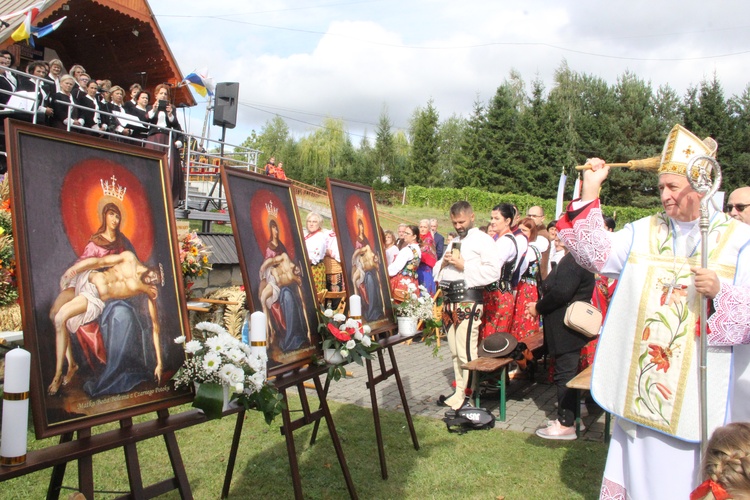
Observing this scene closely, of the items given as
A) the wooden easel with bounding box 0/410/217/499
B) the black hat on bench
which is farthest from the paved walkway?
the wooden easel with bounding box 0/410/217/499

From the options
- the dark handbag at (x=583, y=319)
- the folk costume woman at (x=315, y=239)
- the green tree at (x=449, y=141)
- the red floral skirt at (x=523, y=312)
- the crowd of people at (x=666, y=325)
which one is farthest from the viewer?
the green tree at (x=449, y=141)

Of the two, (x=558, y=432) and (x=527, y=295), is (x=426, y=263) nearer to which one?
(x=527, y=295)

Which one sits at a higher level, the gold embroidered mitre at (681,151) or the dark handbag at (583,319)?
the gold embroidered mitre at (681,151)

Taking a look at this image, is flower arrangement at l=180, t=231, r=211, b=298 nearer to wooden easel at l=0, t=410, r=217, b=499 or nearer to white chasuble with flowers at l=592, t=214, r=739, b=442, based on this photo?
wooden easel at l=0, t=410, r=217, b=499

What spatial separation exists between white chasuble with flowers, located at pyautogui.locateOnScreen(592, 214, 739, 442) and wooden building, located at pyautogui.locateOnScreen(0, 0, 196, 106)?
1355cm

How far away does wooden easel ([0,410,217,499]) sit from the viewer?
1930 mm

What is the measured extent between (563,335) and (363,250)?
7.06 feet

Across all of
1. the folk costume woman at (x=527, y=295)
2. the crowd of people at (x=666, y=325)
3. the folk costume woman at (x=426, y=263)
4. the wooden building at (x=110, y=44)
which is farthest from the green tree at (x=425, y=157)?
the crowd of people at (x=666, y=325)

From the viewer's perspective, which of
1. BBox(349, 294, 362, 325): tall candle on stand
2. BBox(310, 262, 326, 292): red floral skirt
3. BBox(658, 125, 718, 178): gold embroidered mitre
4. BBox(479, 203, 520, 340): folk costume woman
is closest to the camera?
BBox(658, 125, 718, 178): gold embroidered mitre

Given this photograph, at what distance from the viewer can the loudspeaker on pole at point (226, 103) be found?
34.4 feet

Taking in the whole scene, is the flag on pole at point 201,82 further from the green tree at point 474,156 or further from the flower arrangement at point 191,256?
the green tree at point 474,156

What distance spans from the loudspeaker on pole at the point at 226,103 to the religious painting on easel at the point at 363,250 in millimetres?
6401

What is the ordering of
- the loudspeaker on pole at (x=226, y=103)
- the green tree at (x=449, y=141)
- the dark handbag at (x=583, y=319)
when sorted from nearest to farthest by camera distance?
the dark handbag at (x=583, y=319) < the loudspeaker on pole at (x=226, y=103) < the green tree at (x=449, y=141)

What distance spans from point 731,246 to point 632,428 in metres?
1.06
